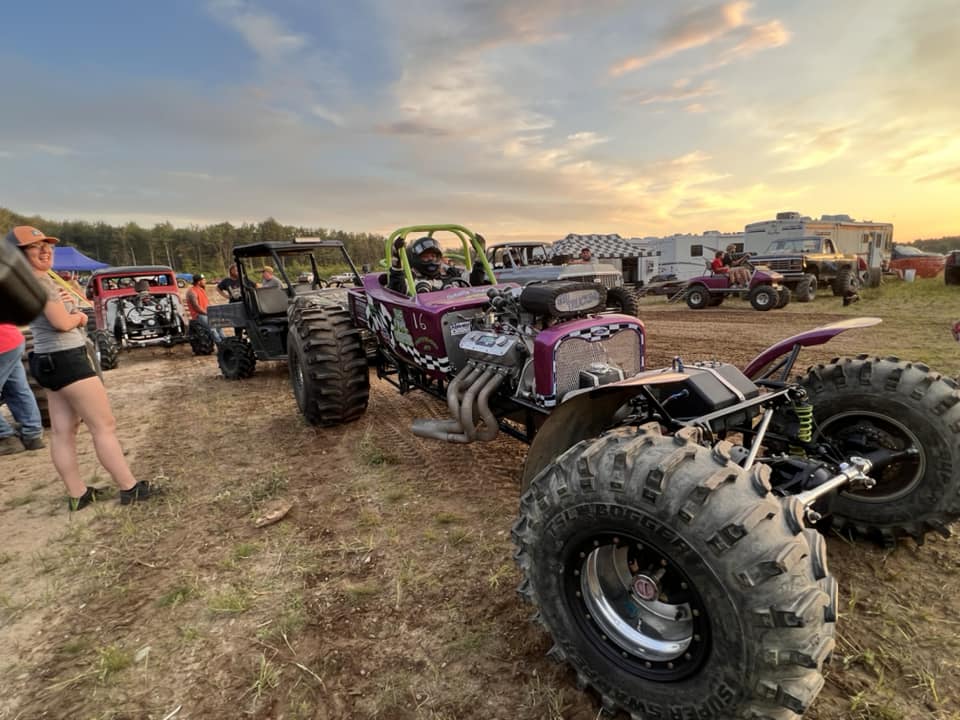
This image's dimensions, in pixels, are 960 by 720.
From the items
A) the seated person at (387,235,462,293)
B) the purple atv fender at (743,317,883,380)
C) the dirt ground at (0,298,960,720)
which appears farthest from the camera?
the seated person at (387,235,462,293)

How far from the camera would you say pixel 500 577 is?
272 cm

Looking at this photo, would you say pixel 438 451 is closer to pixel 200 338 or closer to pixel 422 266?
pixel 422 266

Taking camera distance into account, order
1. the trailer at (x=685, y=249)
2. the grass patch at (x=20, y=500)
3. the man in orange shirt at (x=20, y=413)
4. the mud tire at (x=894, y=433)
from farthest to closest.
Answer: the trailer at (x=685, y=249) < the man in orange shirt at (x=20, y=413) < the grass patch at (x=20, y=500) < the mud tire at (x=894, y=433)

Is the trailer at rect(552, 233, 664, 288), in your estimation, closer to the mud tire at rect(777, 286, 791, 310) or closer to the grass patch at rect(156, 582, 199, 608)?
the mud tire at rect(777, 286, 791, 310)

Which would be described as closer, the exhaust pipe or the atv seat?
the exhaust pipe

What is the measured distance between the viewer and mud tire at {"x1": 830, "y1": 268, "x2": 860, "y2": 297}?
14.5 m

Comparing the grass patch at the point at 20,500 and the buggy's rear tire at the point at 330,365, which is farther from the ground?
the buggy's rear tire at the point at 330,365

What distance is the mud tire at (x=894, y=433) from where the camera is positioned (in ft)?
8.03

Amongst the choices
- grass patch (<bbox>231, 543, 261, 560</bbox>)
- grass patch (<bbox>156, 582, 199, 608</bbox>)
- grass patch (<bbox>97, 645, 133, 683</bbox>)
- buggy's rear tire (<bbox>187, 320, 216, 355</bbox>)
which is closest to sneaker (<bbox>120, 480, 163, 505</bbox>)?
grass patch (<bbox>231, 543, 261, 560</bbox>)

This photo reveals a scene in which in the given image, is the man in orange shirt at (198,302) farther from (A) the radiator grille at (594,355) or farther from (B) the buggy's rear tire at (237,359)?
(A) the radiator grille at (594,355)

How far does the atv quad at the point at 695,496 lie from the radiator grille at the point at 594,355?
1 cm

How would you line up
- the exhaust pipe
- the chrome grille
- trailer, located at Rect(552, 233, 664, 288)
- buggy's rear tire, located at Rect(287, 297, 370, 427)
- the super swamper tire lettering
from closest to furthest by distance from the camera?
the super swamper tire lettering
the exhaust pipe
buggy's rear tire, located at Rect(287, 297, 370, 427)
the chrome grille
trailer, located at Rect(552, 233, 664, 288)

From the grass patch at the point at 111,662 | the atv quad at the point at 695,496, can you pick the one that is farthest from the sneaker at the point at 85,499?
the atv quad at the point at 695,496

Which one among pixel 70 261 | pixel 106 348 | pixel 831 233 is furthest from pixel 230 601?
pixel 70 261
